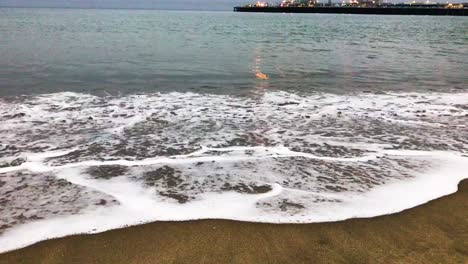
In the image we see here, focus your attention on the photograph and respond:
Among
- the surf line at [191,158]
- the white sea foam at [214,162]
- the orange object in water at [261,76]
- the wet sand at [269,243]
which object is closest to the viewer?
the wet sand at [269,243]

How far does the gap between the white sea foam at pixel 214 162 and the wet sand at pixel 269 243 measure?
18 cm

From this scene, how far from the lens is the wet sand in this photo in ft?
10.6

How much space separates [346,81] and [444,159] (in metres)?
8.76

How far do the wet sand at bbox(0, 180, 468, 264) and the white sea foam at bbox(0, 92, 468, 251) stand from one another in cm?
18

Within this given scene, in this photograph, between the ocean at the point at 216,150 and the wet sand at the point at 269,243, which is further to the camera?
the ocean at the point at 216,150

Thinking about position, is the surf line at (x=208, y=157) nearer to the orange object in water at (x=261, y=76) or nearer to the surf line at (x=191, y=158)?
the surf line at (x=191, y=158)

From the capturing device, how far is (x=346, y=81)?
14.2 m

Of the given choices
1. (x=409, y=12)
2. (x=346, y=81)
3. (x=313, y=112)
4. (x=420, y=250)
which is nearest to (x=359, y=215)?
(x=420, y=250)

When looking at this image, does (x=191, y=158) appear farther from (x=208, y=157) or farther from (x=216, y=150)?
(x=216, y=150)

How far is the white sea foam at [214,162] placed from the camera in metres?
4.11

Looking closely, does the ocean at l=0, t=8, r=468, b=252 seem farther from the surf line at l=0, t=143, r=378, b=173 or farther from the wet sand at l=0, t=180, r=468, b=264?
the wet sand at l=0, t=180, r=468, b=264

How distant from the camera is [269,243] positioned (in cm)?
349

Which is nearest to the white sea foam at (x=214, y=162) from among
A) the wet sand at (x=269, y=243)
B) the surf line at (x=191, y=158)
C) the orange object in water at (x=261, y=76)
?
the surf line at (x=191, y=158)

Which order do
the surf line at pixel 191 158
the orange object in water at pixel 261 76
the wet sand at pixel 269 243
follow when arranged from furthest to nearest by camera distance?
the orange object in water at pixel 261 76 < the surf line at pixel 191 158 < the wet sand at pixel 269 243
